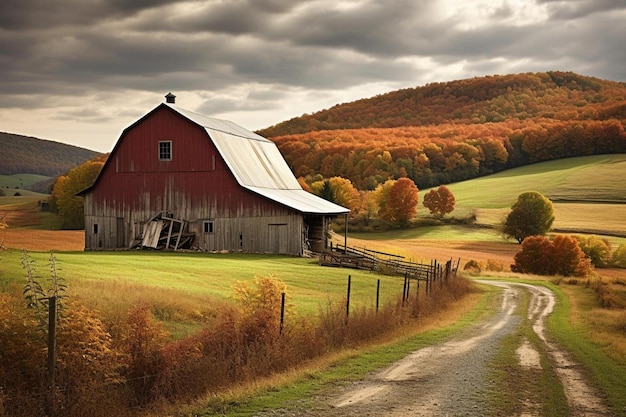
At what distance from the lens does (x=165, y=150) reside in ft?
141

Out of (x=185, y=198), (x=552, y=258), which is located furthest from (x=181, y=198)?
(x=552, y=258)

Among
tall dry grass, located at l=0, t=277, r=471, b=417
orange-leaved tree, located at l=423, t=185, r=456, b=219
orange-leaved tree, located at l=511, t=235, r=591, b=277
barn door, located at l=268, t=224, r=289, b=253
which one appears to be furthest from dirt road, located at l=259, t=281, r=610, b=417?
orange-leaved tree, located at l=423, t=185, r=456, b=219

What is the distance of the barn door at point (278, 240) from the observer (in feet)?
137

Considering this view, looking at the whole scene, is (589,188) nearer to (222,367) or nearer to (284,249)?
(284,249)

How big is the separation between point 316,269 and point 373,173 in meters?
95.6

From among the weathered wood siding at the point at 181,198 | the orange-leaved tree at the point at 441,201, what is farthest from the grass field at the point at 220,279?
the orange-leaved tree at the point at 441,201

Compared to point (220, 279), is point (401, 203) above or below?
above

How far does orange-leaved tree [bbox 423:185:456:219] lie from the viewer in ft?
320

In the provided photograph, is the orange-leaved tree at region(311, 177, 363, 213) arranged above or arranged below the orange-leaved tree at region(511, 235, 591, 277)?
above

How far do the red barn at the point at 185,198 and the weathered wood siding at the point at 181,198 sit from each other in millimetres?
59

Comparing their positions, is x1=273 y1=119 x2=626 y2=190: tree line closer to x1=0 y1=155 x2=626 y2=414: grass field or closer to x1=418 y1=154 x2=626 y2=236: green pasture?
x1=418 y1=154 x2=626 y2=236: green pasture

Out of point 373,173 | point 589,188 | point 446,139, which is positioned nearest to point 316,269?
point 589,188

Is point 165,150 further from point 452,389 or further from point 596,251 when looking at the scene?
point 596,251

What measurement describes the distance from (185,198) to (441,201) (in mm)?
60912
